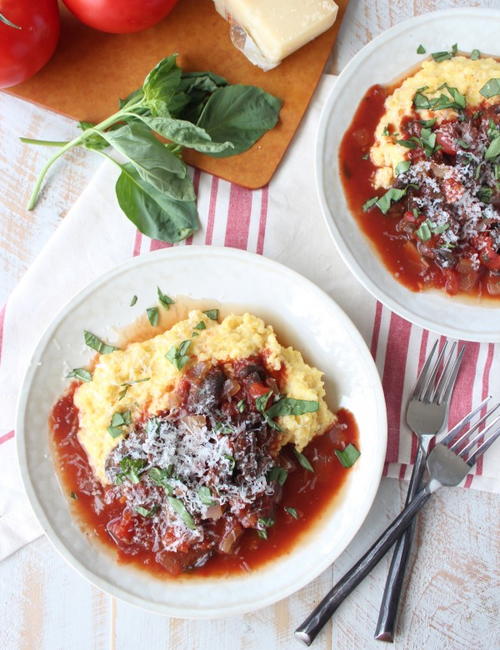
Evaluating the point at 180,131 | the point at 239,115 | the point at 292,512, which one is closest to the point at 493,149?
the point at 239,115

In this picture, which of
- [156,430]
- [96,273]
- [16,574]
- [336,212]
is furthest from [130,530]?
[336,212]

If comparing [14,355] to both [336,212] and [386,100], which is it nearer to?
[336,212]

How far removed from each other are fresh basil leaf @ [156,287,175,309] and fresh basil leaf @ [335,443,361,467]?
1242mm

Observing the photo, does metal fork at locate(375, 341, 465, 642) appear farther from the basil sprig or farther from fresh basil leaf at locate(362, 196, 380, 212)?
the basil sprig

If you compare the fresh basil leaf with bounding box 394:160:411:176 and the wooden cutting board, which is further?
the wooden cutting board

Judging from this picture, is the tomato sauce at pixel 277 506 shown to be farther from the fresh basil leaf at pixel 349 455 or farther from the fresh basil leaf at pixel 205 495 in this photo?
the fresh basil leaf at pixel 205 495

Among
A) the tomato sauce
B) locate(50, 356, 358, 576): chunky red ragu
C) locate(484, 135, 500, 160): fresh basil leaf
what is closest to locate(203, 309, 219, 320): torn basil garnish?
locate(50, 356, 358, 576): chunky red ragu

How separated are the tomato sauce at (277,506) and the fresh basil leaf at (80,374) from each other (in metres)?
0.07

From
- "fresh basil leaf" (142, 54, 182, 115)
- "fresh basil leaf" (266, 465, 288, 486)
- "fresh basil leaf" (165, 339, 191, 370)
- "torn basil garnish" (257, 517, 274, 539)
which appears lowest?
"torn basil garnish" (257, 517, 274, 539)

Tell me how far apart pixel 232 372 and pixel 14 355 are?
4.50 ft

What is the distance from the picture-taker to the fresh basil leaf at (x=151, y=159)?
3438mm

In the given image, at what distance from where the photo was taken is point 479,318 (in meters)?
3.73

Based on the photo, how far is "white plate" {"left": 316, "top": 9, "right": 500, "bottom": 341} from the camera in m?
3.68

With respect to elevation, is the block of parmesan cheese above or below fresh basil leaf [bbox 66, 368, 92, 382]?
above
